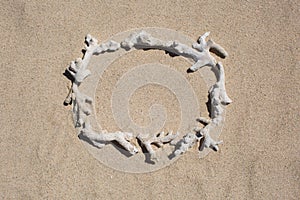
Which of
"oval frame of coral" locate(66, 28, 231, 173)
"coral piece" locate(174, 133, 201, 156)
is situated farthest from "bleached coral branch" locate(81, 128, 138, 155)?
"coral piece" locate(174, 133, 201, 156)

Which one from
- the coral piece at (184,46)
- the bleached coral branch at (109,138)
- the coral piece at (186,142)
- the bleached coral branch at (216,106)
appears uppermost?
the coral piece at (184,46)

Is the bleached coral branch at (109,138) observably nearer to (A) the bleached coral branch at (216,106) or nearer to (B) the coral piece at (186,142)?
(B) the coral piece at (186,142)

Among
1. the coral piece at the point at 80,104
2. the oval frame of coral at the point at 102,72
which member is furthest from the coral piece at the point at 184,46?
the coral piece at the point at 80,104

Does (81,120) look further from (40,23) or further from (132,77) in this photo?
(40,23)

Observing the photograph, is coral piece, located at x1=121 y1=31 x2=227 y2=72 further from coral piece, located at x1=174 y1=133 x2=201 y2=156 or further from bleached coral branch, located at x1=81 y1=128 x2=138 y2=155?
bleached coral branch, located at x1=81 y1=128 x2=138 y2=155

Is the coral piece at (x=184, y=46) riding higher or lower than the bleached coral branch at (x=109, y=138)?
higher

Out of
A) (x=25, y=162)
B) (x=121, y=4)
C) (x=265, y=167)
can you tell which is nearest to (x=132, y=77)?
(x=121, y=4)

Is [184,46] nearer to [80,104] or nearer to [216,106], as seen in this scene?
[216,106]
